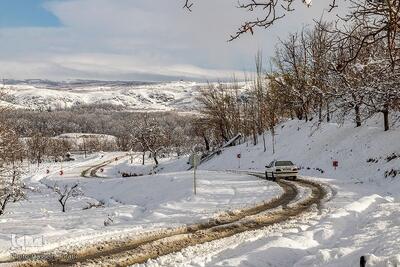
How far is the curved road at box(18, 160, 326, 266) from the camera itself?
35.0ft

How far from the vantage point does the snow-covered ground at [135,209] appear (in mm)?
13750

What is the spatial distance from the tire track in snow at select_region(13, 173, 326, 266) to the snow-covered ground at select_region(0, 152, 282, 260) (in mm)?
741

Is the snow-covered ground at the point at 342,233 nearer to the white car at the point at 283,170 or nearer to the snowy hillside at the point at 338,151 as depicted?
the snowy hillside at the point at 338,151

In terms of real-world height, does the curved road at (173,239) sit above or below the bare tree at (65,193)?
above

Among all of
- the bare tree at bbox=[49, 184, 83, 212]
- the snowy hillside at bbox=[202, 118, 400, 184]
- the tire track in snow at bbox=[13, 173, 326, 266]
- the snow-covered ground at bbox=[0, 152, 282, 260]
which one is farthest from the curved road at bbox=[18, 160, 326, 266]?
the bare tree at bbox=[49, 184, 83, 212]

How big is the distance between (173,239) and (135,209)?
36.7 feet

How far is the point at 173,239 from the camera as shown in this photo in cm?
1258

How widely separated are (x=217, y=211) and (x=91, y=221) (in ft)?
17.7

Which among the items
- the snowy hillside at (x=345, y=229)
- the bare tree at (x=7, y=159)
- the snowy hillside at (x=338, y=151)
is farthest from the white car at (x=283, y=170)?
the bare tree at (x=7, y=159)

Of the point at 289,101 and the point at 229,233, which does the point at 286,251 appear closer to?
the point at 229,233

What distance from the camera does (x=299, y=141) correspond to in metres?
47.5

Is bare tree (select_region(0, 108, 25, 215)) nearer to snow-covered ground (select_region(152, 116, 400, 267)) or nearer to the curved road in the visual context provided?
the curved road

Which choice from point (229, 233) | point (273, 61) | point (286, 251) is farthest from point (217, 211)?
point (273, 61)

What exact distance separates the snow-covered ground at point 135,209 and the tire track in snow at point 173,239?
2.43ft
